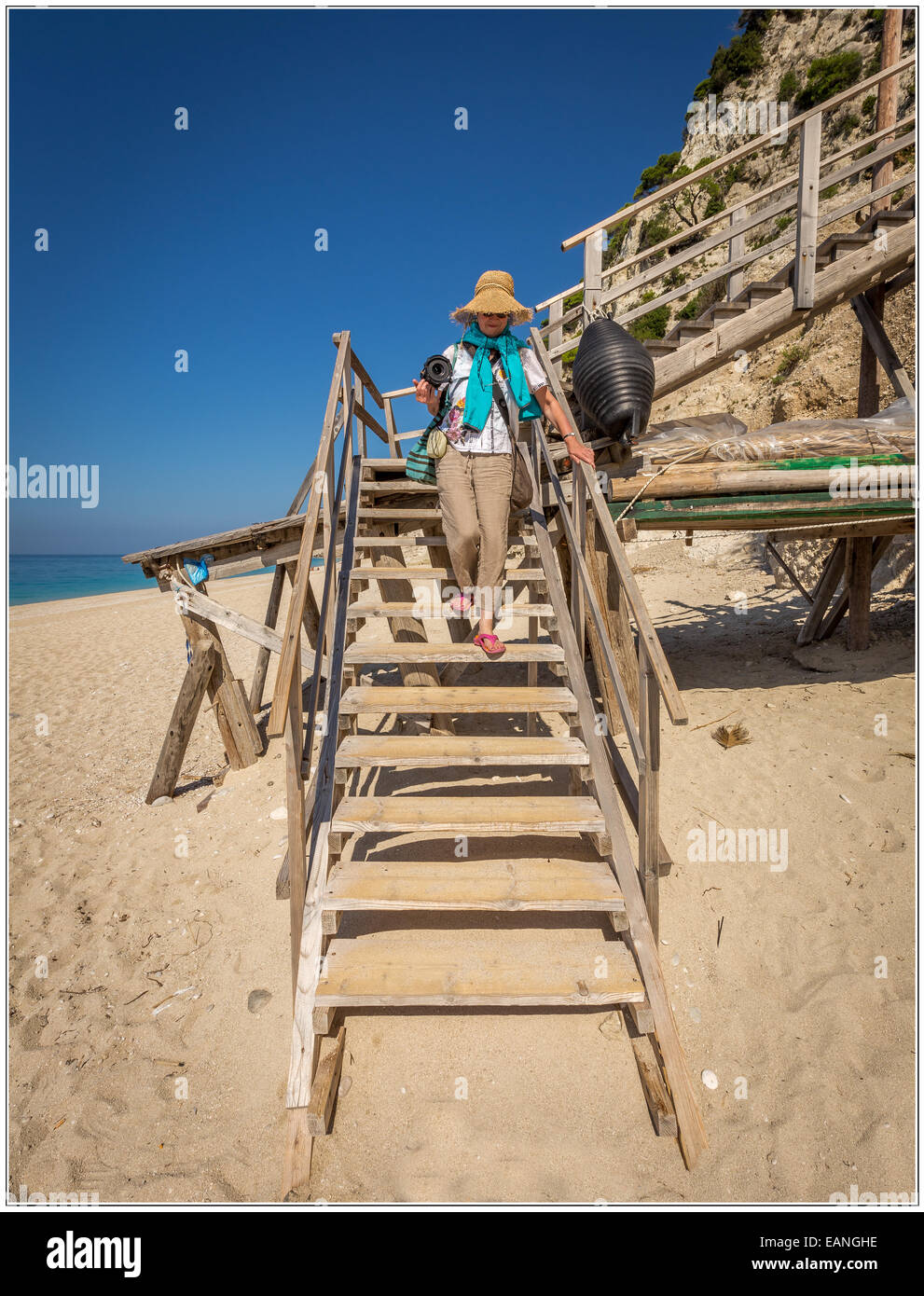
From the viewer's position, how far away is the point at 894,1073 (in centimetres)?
273

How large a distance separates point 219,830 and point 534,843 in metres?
2.55

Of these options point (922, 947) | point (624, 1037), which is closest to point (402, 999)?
point (624, 1037)

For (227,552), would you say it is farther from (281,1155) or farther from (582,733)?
(281,1155)

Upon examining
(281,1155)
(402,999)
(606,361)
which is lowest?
(281,1155)

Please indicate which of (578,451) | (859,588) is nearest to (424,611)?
(578,451)

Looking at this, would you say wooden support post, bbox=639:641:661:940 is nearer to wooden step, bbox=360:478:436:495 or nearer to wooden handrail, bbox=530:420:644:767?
wooden handrail, bbox=530:420:644:767

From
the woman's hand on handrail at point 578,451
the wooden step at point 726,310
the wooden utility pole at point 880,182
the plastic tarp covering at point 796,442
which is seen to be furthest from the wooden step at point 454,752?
the wooden utility pole at point 880,182

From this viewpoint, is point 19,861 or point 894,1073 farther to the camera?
point 19,861

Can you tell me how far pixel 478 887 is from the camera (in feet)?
9.60

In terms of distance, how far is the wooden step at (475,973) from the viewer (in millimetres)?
2561

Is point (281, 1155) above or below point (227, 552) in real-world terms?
below

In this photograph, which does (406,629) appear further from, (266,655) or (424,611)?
(266,655)

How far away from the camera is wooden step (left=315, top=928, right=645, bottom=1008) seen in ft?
8.40

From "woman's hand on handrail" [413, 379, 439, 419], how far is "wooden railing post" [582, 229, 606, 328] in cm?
240
